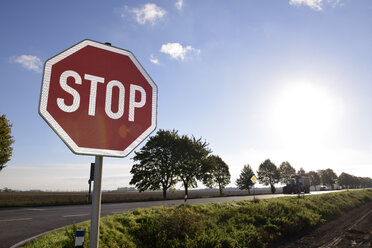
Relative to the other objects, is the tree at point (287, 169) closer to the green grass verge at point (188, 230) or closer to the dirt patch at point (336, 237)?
the dirt patch at point (336, 237)

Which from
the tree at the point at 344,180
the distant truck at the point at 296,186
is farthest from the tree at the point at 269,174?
the tree at the point at 344,180

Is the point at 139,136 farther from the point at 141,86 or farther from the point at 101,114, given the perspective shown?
the point at 141,86

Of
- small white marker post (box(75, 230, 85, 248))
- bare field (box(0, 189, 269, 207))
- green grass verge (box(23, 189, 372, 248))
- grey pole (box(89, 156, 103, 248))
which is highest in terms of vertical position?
grey pole (box(89, 156, 103, 248))

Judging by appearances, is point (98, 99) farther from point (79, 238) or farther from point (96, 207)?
point (79, 238)

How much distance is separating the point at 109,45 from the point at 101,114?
23.8 inches

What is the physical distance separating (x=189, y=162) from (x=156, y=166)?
4861 mm

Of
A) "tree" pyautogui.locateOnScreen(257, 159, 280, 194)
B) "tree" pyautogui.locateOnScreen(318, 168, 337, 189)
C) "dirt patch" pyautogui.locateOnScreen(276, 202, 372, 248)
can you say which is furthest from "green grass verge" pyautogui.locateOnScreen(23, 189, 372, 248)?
"tree" pyautogui.locateOnScreen(318, 168, 337, 189)

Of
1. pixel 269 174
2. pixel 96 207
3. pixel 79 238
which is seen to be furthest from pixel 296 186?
Result: pixel 96 207

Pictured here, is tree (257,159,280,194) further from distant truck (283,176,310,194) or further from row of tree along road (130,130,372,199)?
row of tree along road (130,130,372,199)

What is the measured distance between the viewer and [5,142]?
20.0m

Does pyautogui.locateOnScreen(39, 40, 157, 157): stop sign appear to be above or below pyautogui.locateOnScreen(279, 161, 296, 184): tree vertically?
below

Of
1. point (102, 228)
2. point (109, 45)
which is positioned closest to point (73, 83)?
point (109, 45)

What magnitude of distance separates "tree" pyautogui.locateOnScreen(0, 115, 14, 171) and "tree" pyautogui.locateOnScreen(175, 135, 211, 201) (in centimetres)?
1929

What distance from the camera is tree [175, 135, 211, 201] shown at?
31188mm
